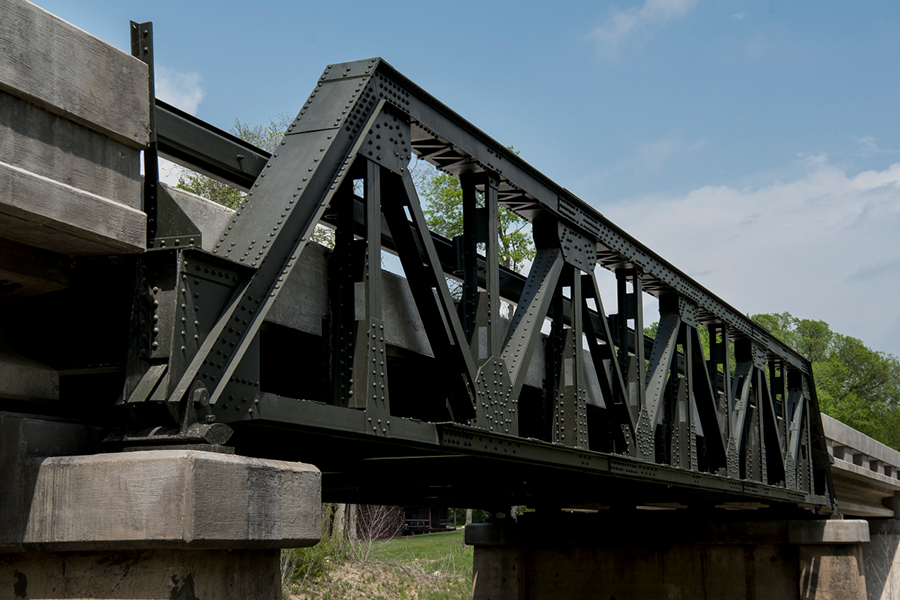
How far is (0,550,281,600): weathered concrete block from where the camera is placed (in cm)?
476

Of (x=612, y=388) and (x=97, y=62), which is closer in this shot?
(x=97, y=62)

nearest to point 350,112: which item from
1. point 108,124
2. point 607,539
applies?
point 108,124

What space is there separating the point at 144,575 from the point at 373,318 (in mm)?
2724

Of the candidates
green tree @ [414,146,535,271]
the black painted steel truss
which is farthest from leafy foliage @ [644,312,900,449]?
the black painted steel truss

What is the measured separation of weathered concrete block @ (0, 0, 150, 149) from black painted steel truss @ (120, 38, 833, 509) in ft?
2.38

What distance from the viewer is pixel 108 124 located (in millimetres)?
5305

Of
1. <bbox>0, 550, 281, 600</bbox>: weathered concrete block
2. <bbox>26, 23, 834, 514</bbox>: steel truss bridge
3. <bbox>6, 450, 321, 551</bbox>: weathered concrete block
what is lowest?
<bbox>0, 550, 281, 600</bbox>: weathered concrete block

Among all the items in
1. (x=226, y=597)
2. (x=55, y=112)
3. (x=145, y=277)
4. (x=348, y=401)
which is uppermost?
(x=55, y=112)

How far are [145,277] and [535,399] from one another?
8404 millimetres

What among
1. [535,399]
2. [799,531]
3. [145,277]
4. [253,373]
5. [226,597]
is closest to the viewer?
[226,597]

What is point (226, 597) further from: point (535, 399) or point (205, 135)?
point (535, 399)

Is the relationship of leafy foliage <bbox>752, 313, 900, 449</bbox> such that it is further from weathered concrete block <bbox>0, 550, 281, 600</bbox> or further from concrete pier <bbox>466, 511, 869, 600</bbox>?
weathered concrete block <bbox>0, 550, 281, 600</bbox>

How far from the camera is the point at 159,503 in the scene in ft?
15.3

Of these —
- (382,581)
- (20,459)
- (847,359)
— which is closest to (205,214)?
(20,459)
